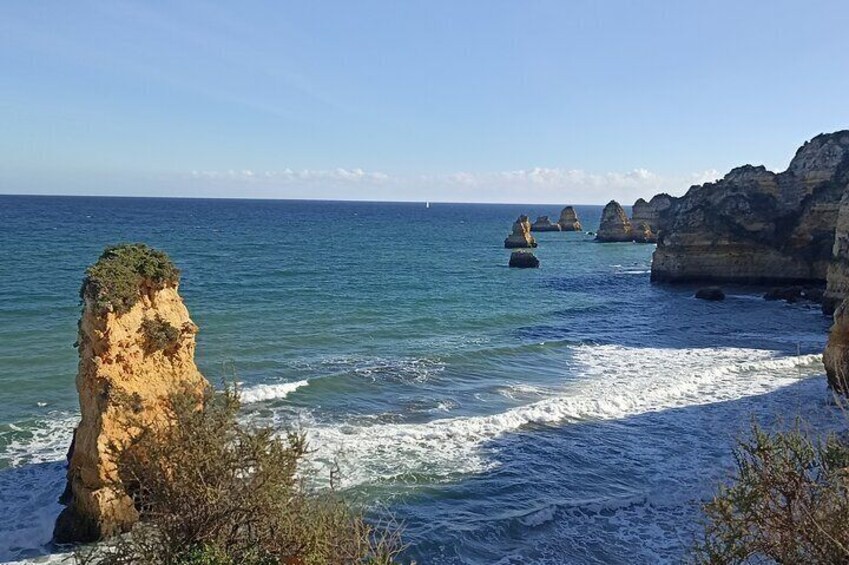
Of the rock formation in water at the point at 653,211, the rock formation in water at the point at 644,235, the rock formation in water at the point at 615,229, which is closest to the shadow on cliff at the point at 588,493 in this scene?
the rock formation in water at the point at 615,229

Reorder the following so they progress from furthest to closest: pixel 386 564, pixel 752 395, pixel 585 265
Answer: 1. pixel 585 265
2. pixel 752 395
3. pixel 386 564

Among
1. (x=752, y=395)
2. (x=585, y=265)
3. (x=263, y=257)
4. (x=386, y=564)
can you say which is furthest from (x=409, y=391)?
(x=585, y=265)

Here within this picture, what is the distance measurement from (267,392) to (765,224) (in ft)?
143

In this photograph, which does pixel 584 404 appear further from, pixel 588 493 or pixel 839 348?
pixel 839 348

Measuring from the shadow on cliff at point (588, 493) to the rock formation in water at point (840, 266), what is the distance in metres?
19.2

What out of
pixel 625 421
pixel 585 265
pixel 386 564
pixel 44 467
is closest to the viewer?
pixel 386 564

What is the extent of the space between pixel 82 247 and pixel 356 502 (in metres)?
59.9

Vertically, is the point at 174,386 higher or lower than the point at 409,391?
higher

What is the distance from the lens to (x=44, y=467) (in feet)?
53.6

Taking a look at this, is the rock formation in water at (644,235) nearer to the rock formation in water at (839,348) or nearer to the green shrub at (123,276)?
the rock formation in water at (839,348)

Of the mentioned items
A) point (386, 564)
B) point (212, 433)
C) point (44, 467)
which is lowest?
point (44, 467)

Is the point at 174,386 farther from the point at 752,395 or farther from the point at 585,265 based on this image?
the point at 585,265

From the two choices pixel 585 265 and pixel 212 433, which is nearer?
pixel 212 433

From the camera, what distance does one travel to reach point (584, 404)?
22375mm
